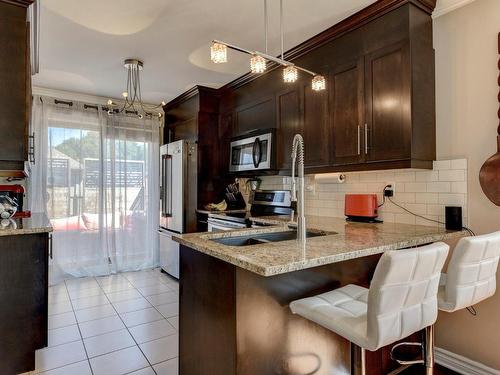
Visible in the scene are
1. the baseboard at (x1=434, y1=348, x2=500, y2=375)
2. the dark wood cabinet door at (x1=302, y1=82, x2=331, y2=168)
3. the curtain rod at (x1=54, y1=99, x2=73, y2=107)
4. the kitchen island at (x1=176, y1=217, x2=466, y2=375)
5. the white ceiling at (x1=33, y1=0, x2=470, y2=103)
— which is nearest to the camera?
the kitchen island at (x1=176, y1=217, x2=466, y2=375)

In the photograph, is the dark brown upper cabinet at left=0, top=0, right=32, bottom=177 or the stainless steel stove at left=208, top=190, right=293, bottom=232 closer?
the dark brown upper cabinet at left=0, top=0, right=32, bottom=177

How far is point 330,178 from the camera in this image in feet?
9.71

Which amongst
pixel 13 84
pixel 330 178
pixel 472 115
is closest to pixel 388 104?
pixel 472 115

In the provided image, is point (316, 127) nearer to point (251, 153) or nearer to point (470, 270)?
point (251, 153)

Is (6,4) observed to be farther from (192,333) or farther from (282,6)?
(192,333)

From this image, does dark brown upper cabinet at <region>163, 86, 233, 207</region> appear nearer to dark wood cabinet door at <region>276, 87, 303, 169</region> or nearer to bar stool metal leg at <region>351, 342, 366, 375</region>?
dark wood cabinet door at <region>276, 87, 303, 169</region>

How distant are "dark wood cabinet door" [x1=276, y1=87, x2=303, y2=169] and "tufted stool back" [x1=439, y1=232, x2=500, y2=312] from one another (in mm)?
1786

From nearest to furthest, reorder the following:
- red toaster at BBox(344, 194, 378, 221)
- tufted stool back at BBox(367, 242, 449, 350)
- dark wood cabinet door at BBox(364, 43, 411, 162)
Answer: tufted stool back at BBox(367, 242, 449, 350) → dark wood cabinet door at BBox(364, 43, 411, 162) → red toaster at BBox(344, 194, 378, 221)

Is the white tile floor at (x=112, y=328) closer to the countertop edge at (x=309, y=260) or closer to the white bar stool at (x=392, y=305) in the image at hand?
the countertop edge at (x=309, y=260)

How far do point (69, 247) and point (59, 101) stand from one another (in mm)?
1948

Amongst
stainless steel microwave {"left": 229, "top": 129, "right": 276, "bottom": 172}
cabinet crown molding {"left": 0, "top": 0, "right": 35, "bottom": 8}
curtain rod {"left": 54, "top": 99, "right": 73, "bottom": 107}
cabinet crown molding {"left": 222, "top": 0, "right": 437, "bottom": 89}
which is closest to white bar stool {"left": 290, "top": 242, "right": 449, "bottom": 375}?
cabinet crown molding {"left": 222, "top": 0, "right": 437, "bottom": 89}

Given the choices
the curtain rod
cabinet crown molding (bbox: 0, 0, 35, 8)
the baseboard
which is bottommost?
the baseboard

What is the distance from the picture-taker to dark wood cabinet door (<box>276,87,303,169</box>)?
9.68ft

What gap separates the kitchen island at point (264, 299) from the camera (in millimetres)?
1310
